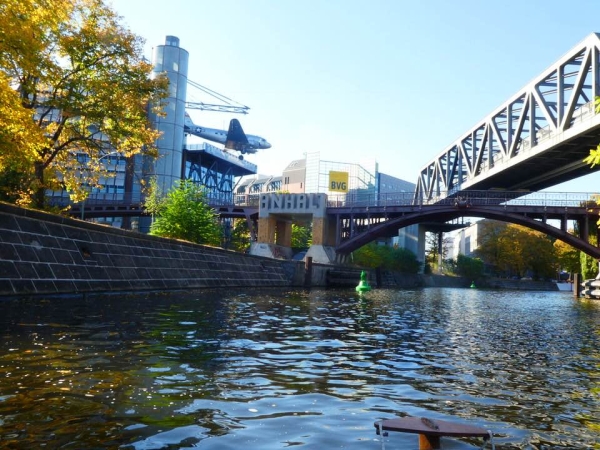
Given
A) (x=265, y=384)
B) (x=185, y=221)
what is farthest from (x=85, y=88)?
(x=265, y=384)

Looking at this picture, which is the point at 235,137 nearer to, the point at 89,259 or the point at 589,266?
the point at 589,266

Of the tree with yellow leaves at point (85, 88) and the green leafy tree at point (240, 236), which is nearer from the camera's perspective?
the tree with yellow leaves at point (85, 88)

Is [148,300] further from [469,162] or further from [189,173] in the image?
[189,173]

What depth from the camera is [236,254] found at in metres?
36.4

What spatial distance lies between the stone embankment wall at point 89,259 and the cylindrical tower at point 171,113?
66.1 meters

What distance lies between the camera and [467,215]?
Answer: 2699 inches

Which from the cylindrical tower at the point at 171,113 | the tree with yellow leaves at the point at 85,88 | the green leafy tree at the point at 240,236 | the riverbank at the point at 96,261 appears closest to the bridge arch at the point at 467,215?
the green leafy tree at the point at 240,236

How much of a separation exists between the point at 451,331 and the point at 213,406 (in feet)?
38.1

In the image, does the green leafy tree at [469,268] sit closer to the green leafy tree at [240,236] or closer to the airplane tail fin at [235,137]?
the green leafy tree at [240,236]

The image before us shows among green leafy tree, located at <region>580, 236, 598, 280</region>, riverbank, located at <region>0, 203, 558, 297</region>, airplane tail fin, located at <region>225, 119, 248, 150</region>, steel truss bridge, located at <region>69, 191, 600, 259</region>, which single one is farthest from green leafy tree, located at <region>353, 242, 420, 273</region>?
airplane tail fin, located at <region>225, 119, 248, 150</region>

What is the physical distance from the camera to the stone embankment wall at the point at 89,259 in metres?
16.8

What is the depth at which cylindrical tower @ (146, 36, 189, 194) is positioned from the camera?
314ft

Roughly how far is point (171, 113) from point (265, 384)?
93.4 metres

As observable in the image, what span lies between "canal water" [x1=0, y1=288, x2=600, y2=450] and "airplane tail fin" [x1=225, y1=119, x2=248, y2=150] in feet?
458
